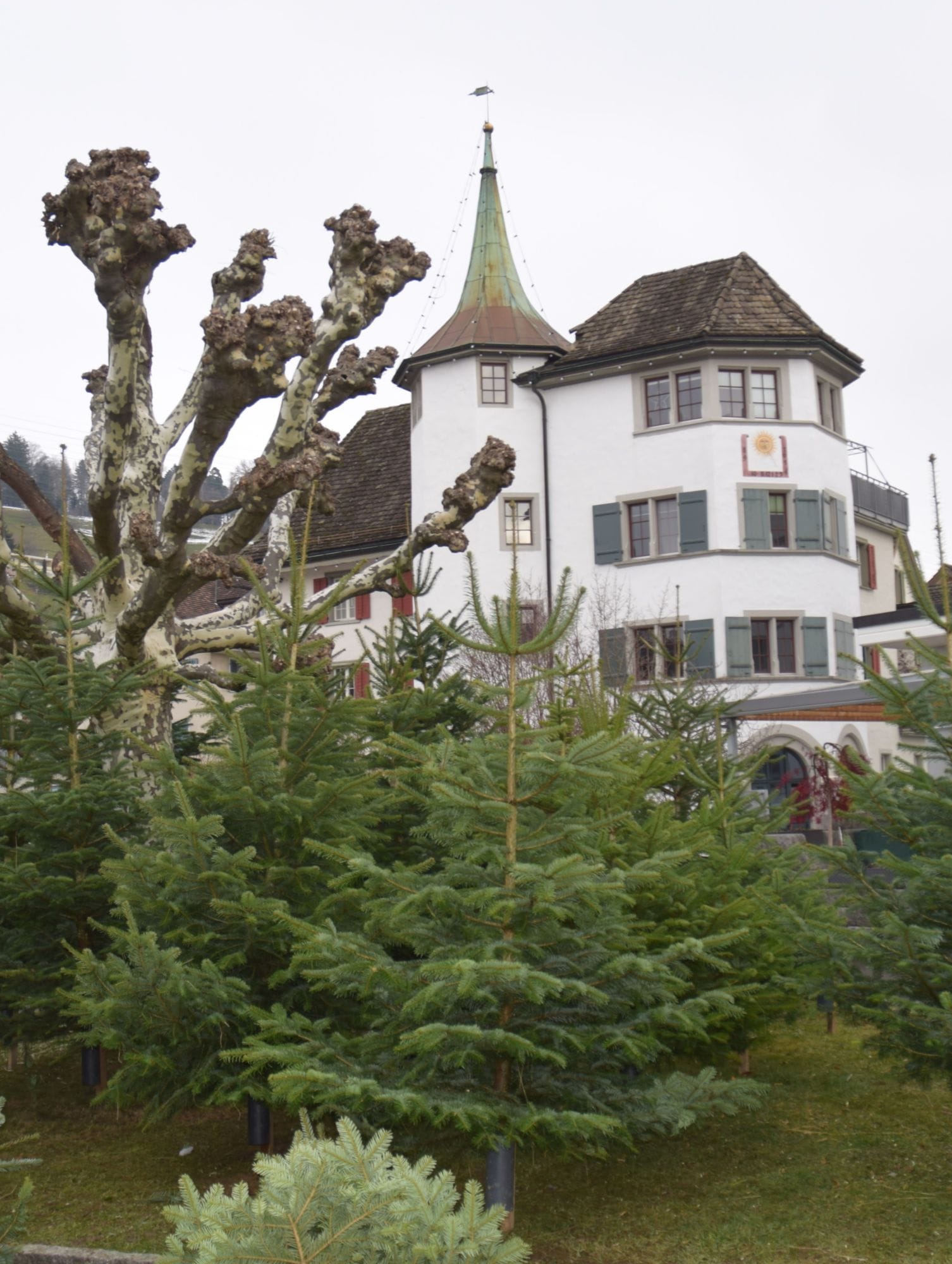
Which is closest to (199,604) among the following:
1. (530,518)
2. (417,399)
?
(417,399)

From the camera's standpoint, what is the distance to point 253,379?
10.7 meters

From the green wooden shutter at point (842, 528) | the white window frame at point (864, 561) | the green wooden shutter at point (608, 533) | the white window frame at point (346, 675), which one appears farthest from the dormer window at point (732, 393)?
the white window frame at point (346, 675)

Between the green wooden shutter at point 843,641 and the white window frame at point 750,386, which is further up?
the white window frame at point 750,386

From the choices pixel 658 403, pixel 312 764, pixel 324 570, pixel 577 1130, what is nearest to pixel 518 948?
pixel 577 1130

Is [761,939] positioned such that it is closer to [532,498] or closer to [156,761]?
[156,761]

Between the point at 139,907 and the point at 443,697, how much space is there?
3.10 meters

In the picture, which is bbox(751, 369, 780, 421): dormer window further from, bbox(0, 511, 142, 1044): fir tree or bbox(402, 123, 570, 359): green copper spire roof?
bbox(0, 511, 142, 1044): fir tree

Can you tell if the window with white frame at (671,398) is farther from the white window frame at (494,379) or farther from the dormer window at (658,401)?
the white window frame at (494,379)

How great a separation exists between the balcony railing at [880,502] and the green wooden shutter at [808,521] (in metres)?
5.21

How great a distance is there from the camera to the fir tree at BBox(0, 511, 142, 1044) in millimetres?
9328

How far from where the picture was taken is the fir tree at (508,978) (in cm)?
595

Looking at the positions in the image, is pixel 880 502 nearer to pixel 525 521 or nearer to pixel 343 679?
pixel 525 521

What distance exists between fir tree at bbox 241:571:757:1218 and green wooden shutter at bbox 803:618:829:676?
27.1m

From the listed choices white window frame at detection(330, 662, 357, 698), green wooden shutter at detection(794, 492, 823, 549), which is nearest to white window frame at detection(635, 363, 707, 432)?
green wooden shutter at detection(794, 492, 823, 549)
